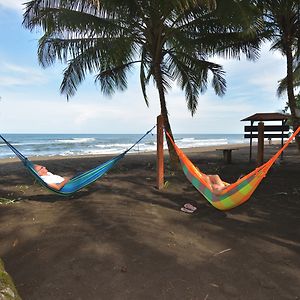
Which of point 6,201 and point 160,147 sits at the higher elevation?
point 160,147

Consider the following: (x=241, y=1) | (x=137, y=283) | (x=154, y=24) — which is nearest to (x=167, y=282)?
(x=137, y=283)

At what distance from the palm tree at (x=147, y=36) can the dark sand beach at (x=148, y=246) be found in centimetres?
272

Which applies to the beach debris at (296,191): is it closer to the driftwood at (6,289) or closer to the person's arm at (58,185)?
the person's arm at (58,185)

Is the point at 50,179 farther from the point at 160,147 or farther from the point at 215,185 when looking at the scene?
the point at 215,185

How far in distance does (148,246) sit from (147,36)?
14.9ft

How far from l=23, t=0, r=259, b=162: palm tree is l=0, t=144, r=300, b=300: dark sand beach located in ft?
8.94

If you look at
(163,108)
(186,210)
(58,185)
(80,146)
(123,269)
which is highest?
(163,108)

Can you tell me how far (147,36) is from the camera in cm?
625

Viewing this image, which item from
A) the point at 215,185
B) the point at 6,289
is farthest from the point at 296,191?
the point at 6,289

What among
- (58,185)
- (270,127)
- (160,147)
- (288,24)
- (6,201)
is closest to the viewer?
(58,185)

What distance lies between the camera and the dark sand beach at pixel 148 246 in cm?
225

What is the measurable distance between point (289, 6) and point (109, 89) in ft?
15.1

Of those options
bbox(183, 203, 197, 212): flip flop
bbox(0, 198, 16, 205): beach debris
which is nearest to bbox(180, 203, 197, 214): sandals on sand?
bbox(183, 203, 197, 212): flip flop

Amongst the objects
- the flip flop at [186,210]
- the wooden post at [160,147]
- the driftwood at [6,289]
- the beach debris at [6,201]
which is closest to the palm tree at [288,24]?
the wooden post at [160,147]
